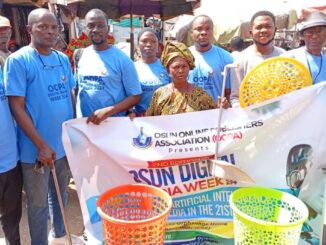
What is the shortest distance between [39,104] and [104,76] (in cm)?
66

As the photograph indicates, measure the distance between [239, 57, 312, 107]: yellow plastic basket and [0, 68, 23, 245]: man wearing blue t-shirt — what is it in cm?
183

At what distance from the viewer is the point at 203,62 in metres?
3.68

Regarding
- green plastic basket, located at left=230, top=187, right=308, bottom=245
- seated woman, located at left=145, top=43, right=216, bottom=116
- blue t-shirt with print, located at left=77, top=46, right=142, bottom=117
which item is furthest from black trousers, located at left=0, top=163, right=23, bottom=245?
green plastic basket, located at left=230, top=187, right=308, bottom=245

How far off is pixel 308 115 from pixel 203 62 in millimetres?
1410

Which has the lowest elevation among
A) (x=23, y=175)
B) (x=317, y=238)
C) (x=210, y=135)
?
(x=317, y=238)

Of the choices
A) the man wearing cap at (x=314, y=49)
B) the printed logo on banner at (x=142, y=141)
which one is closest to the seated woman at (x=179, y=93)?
the printed logo on banner at (x=142, y=141)

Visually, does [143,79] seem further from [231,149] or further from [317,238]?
[317,238]

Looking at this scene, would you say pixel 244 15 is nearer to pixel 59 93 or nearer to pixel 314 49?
pixel 314 49

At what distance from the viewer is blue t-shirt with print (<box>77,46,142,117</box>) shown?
3.15 meters

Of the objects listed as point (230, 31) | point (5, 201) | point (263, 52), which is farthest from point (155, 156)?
point (230, 31)

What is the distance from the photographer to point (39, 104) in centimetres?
274

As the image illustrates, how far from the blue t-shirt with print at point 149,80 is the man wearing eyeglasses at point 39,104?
821 millimetres

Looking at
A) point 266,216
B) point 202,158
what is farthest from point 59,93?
point 266,216

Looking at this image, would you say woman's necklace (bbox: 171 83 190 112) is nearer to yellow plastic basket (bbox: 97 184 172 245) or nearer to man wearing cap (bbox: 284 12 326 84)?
yellow plastic basket (bbox: 97 184 172 245)
